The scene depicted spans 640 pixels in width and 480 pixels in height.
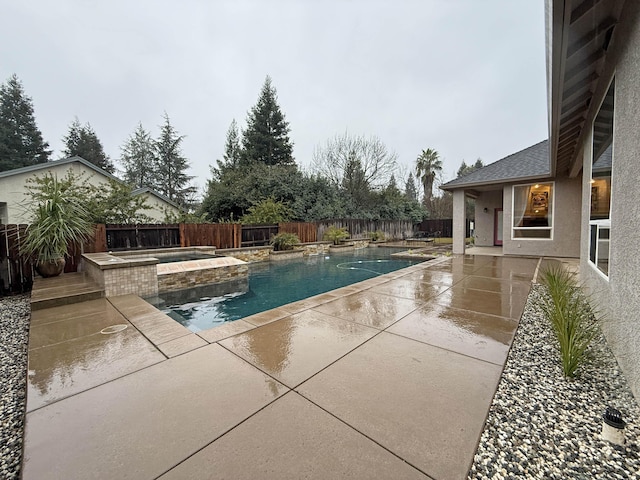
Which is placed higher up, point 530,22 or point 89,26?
point 89,26

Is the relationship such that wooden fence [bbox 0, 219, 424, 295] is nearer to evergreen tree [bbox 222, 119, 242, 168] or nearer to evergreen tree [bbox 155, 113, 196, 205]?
evergreen tree [bbox 222, 119, 242, 168]

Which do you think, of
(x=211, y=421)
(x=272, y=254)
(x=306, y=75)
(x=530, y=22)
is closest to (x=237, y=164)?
(x=306, y=75)

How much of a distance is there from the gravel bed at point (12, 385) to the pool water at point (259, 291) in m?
1.77

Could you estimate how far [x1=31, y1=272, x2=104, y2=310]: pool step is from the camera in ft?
13.5

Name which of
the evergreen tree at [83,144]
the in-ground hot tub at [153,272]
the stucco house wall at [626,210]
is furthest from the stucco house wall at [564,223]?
the evergreen tree at [83,144]

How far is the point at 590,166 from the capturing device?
4273 mm

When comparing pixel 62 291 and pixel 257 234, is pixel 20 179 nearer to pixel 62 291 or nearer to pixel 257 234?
pixel 257 234

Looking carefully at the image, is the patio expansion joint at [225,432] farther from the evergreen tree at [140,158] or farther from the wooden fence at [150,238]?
the evergreen tree at [140,158]

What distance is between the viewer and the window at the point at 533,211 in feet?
30.3

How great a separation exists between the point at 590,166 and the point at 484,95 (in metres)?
12.2

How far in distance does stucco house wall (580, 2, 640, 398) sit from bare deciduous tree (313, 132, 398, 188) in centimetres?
1878

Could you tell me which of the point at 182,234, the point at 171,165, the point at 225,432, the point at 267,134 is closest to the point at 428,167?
the point at 267,134

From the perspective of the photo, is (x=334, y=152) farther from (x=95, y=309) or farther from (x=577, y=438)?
(x=577, y=438)

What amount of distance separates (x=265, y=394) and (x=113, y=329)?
252 centimetres
